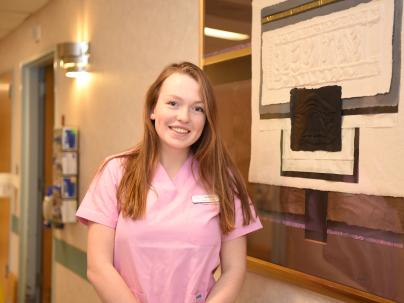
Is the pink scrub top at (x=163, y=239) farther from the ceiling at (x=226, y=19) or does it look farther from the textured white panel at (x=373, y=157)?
the ceiling at (x=226, y=19)

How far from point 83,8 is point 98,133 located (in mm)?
837

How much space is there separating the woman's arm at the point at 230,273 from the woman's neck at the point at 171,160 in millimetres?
262

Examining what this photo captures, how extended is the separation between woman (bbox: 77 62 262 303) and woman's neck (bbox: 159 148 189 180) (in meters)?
0.01

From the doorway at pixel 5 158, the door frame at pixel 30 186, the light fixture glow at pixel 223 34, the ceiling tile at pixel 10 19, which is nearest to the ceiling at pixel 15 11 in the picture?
the ceiling tile at pixel 10 19

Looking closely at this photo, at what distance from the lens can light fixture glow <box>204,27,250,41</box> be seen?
1.66 meters

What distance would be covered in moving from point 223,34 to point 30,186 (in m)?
3.00

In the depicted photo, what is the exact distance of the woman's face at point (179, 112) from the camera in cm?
136

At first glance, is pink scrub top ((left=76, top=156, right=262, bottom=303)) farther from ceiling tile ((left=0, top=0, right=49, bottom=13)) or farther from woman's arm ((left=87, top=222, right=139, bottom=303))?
ceiling tile ((left=0, top=0, right=49, bottom=13))

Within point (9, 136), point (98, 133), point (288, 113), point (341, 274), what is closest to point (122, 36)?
point (98, 133)

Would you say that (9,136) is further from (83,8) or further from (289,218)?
(289,218)

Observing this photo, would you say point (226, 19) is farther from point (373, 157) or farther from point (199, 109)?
point (373, 157)

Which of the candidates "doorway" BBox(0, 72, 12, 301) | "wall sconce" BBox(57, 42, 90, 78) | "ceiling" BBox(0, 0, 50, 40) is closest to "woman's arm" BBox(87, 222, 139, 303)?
"wall sconce" BBox(57, 42, 90, 78)

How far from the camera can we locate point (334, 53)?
1.29 meters

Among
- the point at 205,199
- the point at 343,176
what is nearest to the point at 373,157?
the point at 343,176
